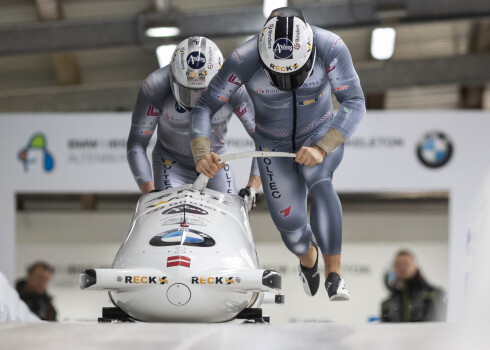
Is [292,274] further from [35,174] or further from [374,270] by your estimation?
[35,174]

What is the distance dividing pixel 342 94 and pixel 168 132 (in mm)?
1172

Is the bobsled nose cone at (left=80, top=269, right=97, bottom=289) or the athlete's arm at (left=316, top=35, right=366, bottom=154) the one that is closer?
the bobsled nose cone at (left=80, top=269, right=97, bottom=289)

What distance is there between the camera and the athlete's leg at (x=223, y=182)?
4.30m

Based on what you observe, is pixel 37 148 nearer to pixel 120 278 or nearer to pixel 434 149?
pixel 434 149

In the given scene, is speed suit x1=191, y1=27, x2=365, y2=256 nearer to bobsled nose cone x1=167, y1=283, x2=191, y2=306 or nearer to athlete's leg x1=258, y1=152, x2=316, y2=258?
athlete's leg x1=258, y1=152, x2=316, y2=258

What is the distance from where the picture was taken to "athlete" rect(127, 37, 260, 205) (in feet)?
13.3

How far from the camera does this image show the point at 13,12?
940 cm

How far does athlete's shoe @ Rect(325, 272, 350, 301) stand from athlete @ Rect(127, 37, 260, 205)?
63cm

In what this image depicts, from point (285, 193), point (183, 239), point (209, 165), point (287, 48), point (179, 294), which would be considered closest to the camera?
point (179, 294)

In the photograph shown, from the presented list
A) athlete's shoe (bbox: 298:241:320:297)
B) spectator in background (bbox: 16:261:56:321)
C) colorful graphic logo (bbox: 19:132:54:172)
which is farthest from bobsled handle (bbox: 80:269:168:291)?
colorful graphic logo (bbox: 19:132:54:172)

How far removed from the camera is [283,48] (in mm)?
A: 3486

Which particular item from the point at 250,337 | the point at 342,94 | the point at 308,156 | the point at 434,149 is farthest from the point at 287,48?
the point at 434,149

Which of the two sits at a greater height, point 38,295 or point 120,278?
point 38,295

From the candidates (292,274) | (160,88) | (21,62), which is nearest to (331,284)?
(160,88)
